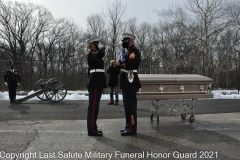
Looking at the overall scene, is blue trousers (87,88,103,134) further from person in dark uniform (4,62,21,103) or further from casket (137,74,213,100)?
person in dark uniform (4,62,21,103)

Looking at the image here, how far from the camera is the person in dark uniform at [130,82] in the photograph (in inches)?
203

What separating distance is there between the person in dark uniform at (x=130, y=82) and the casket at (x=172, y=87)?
1.84ft

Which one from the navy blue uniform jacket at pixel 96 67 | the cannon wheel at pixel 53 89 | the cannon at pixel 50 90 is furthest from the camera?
the cannon wheel at pixel 53 89

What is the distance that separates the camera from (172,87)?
19.8ft

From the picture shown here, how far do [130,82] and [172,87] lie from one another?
4.49 ft

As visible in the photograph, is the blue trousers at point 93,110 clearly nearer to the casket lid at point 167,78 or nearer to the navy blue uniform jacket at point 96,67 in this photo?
the navy blue uniform jacket at point 96,67

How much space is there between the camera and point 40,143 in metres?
4.60

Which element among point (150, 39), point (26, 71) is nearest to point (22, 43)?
point (150, 39)

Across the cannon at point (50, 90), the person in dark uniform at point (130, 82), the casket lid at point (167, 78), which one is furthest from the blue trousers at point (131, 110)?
the cannon at point (50, 90)

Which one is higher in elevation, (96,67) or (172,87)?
(96,67)

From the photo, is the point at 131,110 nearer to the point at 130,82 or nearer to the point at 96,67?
the point at 130,82

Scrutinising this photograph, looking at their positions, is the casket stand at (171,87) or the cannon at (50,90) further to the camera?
the cannon at (50,90)

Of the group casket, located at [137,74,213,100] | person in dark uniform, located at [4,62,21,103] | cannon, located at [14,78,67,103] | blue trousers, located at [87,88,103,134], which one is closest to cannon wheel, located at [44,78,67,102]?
cannon, located at [14,78,67,103]

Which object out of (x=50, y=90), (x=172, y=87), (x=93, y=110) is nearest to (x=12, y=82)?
(x=50, y=90)
